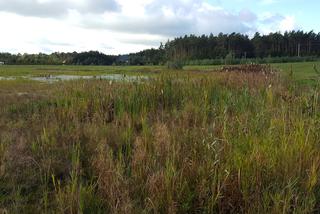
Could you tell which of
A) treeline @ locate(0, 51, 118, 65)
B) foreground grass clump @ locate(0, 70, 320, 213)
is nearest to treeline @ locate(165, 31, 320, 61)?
treeline @ locate(0, 51, 118, 65)

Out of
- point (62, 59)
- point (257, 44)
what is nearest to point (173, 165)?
point (62, 59)

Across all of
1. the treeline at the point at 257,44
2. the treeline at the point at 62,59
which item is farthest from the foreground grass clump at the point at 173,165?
the treeline at the point at 257,44

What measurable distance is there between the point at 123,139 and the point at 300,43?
10625 cm

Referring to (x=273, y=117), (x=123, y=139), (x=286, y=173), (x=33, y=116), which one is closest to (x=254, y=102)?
(x=273, y=117)

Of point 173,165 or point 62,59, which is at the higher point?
point 62,59

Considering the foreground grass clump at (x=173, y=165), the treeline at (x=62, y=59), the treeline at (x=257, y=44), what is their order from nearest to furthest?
the foreground grass clump at (x=173, y=165) → the treeline at (x=62, y=59) → the treeline at (x=257, y=44)

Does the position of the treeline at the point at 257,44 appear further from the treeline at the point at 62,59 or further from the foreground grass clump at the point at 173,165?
the foreground grass clump at the point at 173,165

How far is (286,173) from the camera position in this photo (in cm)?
353

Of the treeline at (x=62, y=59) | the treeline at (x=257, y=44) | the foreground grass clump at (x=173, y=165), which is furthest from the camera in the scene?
the treeline at (x=257, y=44)

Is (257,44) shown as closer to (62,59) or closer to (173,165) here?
(62,59)

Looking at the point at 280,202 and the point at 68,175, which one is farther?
the point at 68,175

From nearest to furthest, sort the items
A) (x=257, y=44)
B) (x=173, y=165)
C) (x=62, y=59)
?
(x=173, y=165), (x=62, y=59), (x=257, y=44)

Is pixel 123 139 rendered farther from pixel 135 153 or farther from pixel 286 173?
pixel 286 173

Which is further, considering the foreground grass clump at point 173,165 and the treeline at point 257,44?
the treeline at point 257,44
